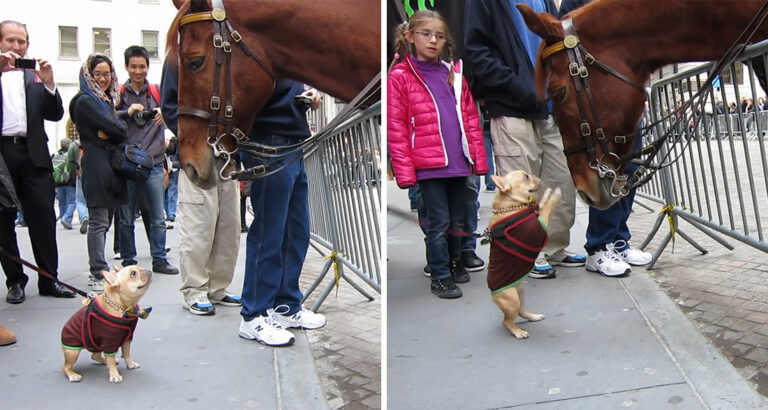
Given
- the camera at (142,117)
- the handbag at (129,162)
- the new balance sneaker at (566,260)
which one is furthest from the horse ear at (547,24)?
the camera at (142,117)

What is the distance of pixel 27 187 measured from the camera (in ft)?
14.7

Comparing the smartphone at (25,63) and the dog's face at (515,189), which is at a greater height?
the smartphone at (25,63)

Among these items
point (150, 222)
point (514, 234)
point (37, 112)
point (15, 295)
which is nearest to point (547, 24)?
point (514, 234)

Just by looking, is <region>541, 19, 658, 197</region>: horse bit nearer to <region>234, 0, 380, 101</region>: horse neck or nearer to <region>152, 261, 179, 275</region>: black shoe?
<region>234, 0, 380, 101</region>: horse neck

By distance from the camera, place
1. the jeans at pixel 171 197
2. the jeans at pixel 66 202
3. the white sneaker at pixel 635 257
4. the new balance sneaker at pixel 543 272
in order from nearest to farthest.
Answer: the new balance sneaker at pixel 543 272 < the white sneaker at pixel 635 257 < the jeans at pixel 66 202 < the jeans at pixel 171 197

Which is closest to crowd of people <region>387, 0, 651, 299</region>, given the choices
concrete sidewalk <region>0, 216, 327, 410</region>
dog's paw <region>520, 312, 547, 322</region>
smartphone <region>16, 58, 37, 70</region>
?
dog's paw <region>520, 312, 547, 322</region>

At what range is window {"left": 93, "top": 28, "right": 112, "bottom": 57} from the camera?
15.0 feet

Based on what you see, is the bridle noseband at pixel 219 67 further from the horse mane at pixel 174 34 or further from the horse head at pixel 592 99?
the horse head at pixel 592 99

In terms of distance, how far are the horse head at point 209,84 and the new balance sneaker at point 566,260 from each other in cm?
229

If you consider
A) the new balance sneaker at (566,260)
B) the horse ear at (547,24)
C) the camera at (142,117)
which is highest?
the camera at (142,117)

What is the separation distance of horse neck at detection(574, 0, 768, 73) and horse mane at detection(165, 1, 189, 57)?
1.73 meters

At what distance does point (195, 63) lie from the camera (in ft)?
8.85

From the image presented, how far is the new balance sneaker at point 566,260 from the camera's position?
4188 millimetres

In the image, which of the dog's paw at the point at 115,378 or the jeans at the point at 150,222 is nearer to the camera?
the dog's paw at the point at 115,378
